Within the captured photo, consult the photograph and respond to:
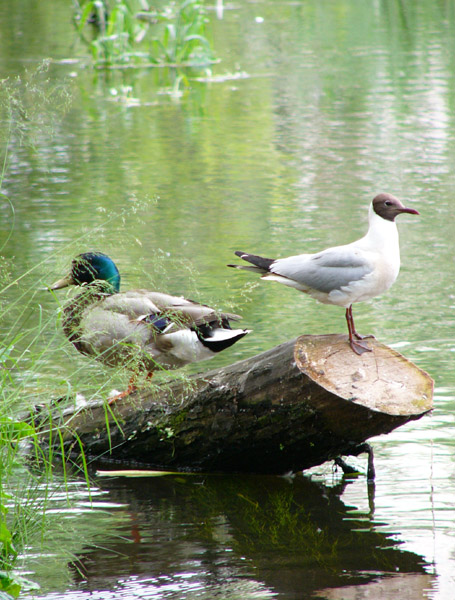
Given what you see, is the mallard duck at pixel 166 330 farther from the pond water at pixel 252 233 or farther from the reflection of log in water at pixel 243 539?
the reflection of log in water at pixel 243 539

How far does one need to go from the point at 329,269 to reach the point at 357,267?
148 millimetres

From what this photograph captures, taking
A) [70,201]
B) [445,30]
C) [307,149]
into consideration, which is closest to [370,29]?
[445,30]

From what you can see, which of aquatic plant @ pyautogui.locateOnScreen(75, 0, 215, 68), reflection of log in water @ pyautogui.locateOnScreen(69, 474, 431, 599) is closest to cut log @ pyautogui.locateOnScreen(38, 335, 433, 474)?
reflection of log in water @ pyautogui.locateOnScreen(69, 474, 431, 599)

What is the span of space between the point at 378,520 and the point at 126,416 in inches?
54.9

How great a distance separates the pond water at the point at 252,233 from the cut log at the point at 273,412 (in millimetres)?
190

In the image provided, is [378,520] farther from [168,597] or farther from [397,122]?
[397,122]

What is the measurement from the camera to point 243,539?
443 cm

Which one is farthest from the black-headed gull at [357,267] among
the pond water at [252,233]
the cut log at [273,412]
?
the pond water at [252,233]

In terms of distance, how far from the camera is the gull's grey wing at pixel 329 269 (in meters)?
4.90

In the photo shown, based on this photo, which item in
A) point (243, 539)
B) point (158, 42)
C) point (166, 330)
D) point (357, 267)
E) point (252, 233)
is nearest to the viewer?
point (243, 539)

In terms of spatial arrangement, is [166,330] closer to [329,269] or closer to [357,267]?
[329,269]

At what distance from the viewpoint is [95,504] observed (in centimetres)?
478

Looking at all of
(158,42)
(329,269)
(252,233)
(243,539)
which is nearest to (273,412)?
(243,539)

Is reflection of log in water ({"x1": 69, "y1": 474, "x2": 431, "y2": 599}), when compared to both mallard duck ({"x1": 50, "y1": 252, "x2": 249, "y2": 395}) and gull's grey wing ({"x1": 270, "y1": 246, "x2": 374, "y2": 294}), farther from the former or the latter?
gull's grey wing ({"x1": 270, "y1": 246, "x2": 374, "y2": 294})
